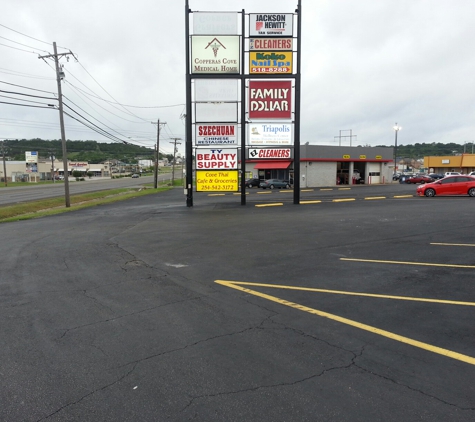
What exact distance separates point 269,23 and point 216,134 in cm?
758

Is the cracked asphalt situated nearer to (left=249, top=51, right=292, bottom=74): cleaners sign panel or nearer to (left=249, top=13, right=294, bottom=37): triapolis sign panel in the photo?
(left=249, top=51, right=292, bottom=74): cleaners sign panel

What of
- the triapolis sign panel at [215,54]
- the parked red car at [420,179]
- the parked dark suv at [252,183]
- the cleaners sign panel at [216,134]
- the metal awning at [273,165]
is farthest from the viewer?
the metal awning at [273,165]

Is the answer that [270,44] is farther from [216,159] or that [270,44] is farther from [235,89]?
[216,159]

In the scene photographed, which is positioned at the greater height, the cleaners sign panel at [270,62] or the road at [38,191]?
the cleaners sign panel at [270,62]

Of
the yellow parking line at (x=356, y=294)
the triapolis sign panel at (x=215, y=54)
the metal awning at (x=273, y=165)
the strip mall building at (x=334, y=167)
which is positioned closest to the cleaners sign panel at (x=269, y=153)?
the triapolis sign panel at (x=215, y=54)

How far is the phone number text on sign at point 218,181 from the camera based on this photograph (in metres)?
23.0

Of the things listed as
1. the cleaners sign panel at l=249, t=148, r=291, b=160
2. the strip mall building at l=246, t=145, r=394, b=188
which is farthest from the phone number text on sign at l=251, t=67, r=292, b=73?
the strip mall building at l=246, t=145, r=394, b=188

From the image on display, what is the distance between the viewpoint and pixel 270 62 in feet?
75.3

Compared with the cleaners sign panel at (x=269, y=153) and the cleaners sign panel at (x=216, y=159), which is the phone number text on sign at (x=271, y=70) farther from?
the cleaners sign panel at (x=216, y=159)

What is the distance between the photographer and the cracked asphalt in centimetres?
329

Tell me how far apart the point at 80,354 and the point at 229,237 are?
8076mm

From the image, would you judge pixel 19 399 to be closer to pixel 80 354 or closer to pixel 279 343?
pixel 80 354

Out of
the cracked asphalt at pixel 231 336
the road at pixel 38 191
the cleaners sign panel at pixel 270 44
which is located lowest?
the road at pixel 38 191

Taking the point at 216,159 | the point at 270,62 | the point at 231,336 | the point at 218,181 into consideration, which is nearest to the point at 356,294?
the point at 231,336
